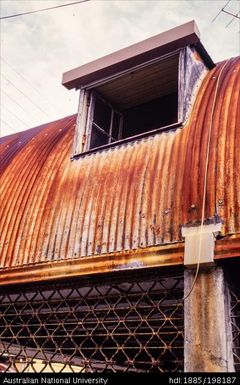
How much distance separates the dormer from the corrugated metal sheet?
247 mm

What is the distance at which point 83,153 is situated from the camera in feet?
21.8

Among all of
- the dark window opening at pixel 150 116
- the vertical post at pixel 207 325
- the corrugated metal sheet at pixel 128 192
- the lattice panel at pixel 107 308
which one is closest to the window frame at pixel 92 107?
the corrugated metal sheet at pixel 128 192

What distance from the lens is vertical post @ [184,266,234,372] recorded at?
13.2 ft

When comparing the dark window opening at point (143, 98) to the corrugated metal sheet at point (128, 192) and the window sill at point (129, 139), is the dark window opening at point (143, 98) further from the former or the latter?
the corrugated metal sheet at point (128, 192)

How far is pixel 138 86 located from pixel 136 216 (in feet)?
9.42

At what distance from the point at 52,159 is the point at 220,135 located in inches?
118

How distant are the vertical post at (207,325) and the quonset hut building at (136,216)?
1cm

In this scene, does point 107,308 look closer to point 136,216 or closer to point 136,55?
point 136,216

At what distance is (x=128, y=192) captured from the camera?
5.59m

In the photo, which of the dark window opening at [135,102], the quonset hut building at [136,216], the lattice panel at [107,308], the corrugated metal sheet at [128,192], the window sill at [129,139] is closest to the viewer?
the quonset hut building at [136,216]

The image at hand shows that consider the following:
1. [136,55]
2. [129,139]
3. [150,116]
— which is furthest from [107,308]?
[150,116]

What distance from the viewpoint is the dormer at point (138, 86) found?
625cm

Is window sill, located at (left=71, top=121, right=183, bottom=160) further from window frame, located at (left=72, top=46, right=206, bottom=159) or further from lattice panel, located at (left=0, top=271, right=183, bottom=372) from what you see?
lattice panel, located at (left=0, top=271, right=183, bottom=372)
